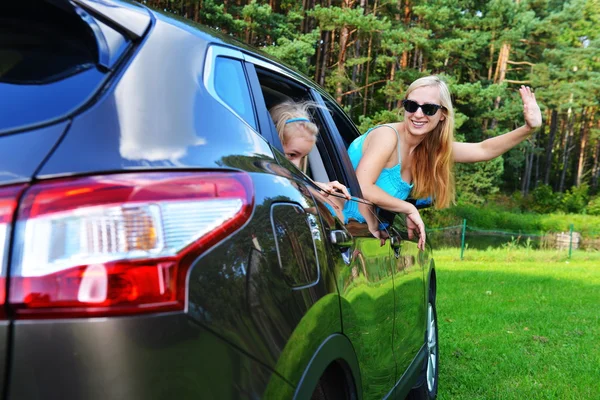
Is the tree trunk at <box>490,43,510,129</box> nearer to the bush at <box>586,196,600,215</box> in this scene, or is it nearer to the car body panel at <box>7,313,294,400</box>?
the bush at <box>586,196,600,215</box>

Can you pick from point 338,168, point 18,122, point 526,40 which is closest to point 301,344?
point 18,122

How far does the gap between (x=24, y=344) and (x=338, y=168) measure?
222 centimetres

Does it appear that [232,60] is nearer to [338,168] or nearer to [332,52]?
[338,168]

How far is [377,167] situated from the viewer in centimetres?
334

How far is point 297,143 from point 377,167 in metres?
0.66

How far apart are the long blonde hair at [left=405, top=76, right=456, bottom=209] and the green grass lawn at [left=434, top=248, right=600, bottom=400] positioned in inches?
65.6

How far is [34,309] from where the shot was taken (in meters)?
1.09

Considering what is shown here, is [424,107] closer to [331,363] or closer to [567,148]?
[331,363]

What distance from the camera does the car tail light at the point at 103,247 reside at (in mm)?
1104

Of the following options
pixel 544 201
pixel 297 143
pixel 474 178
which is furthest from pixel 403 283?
pixel 544 201

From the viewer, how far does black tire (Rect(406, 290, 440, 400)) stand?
3.92 metres

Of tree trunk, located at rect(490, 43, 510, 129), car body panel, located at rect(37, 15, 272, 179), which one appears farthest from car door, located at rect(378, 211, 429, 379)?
tree trunk, located at rect(490, 43, 510, 129)

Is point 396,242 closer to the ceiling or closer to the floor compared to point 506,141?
closer to the floor

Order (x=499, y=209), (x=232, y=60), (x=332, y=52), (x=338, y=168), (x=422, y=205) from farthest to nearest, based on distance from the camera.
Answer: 1. (x=499, y=209)
2. (x=332, y=52)
3. (x=422, y=205)
4. (x=338, y=168)
5. (x=232, y=60)
